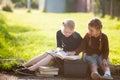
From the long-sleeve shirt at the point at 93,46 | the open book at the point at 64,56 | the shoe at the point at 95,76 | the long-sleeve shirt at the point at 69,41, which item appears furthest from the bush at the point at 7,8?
the shoe at the point at 95,76

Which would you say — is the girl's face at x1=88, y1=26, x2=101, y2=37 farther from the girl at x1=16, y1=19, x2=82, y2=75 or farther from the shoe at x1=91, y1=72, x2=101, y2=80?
the shoe at x1=91, y1=72, x2=101, y2=80

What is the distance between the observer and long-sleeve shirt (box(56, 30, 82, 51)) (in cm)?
815

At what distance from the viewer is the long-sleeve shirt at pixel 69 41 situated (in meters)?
8.15

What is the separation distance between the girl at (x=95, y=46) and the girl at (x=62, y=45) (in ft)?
0.72

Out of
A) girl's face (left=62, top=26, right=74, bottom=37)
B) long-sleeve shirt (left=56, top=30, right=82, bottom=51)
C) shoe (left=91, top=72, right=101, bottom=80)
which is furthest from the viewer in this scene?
long-sleeve shirt (left=56, top=30, right=82, bottom=51)

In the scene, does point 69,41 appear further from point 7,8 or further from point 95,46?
point 7,8

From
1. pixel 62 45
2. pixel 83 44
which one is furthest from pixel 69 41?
pixel 83 44

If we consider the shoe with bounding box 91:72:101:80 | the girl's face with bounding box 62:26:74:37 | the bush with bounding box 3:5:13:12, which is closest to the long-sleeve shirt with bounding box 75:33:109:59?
the girl's face with bounding box 62:26:74:37

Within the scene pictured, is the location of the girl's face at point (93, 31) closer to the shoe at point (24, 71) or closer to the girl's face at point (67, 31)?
the girl's face at point (67, 31)

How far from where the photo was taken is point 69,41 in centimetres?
816

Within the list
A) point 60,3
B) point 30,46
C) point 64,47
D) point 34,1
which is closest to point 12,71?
point 64,47

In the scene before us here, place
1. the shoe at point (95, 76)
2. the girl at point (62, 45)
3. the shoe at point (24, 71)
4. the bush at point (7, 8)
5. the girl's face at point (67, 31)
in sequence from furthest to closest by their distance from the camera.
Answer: the bush at point (7, 8) < the girl's face at point (67, 31) < the girl at point (62, 45) < the shoe at point (24, 71) < the shoe at point (95, 76)

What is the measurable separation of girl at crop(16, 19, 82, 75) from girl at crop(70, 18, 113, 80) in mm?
220

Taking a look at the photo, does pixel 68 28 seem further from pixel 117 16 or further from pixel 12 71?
pixel 117 16
